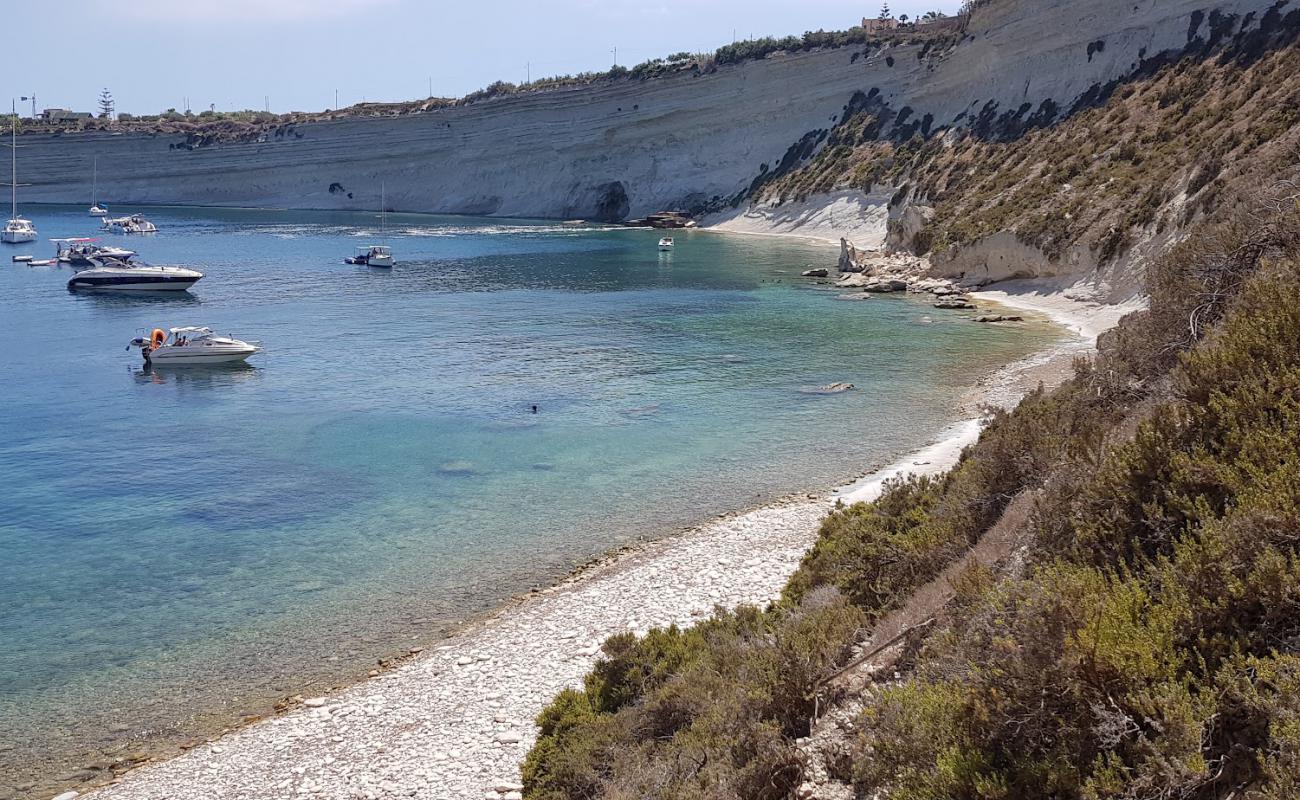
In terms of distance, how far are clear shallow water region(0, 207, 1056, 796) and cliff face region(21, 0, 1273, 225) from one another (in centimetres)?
3027

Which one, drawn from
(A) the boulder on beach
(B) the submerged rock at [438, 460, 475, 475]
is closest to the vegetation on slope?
(B) the submerged rock at [438, 460, 475, 475]

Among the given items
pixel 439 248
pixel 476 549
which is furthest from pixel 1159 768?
pixel 439 248

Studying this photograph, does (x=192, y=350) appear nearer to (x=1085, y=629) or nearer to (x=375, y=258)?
(x=375, y=258)

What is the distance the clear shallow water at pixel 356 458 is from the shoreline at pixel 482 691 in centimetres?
80

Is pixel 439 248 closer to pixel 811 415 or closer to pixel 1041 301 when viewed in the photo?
pixel 1041 301

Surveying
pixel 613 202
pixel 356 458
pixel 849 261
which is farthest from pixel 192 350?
pixel 613 202

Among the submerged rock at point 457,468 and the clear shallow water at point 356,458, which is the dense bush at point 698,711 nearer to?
the clear shallow water at point 356,458

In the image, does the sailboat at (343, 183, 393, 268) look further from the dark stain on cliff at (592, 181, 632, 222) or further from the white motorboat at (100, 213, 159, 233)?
the dark stain on cliff at (592, 181, 632, 222)

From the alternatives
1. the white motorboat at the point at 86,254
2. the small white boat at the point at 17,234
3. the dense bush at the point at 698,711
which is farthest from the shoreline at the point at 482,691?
the small white boat at the point at 17,234

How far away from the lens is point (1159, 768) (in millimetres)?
4590

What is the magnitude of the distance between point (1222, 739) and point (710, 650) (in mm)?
5009

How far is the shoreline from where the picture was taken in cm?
961

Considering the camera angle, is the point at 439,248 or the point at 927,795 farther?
the point at 439,248

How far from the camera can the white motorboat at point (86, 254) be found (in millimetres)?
58281
